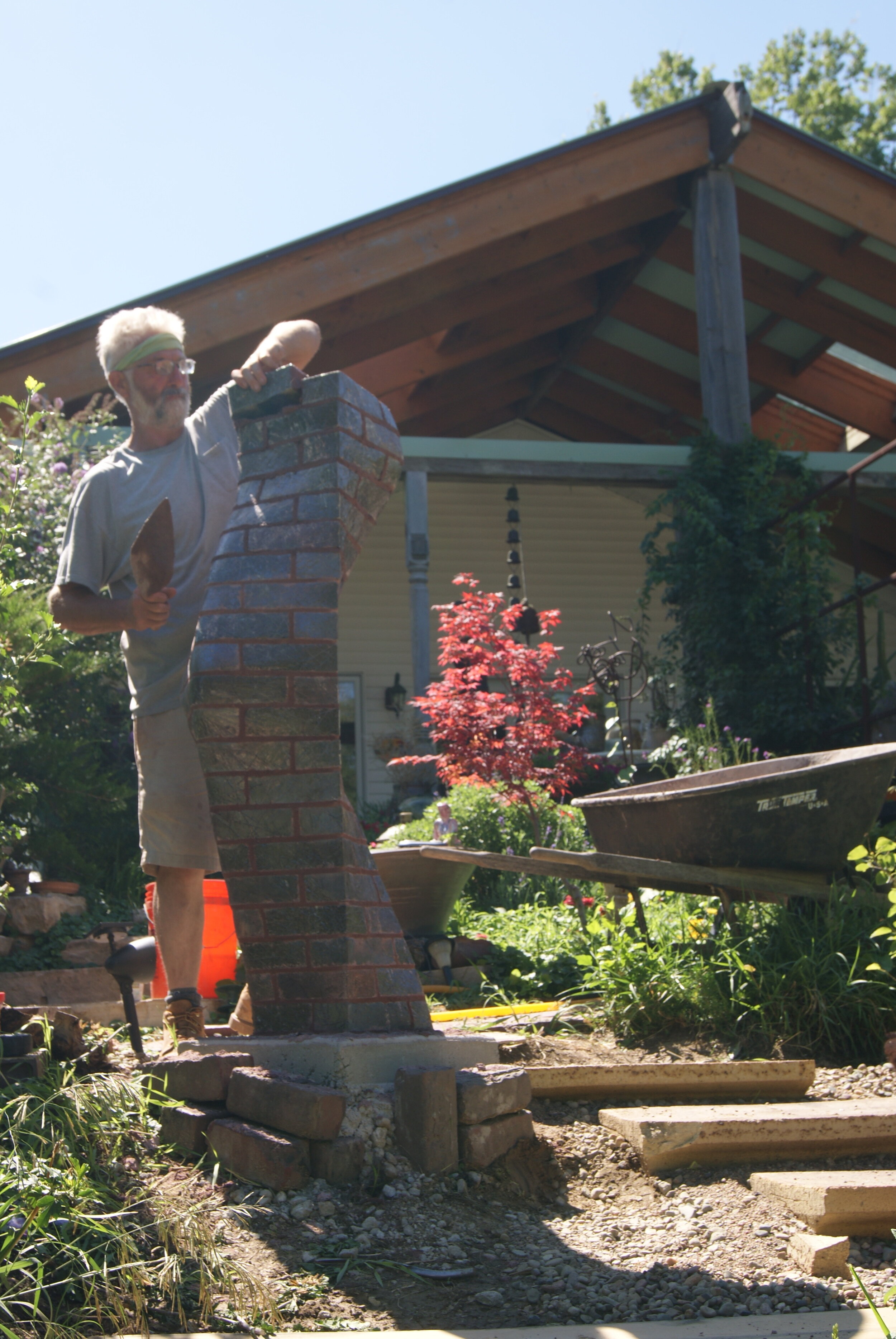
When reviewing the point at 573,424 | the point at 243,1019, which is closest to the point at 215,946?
the point at 243,1019

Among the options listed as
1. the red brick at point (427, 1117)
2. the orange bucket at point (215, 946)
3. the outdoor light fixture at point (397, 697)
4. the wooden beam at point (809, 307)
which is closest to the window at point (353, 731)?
the outdoor light fixture at point (397, 697)

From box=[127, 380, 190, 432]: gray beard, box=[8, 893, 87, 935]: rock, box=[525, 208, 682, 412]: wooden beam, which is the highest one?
box=[525, 208, 682, 412]: wooden beam

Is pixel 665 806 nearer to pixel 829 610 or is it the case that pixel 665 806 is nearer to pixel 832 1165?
pixel 832 1165

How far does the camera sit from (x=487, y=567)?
534 inches

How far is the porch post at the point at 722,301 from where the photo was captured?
9383 millimetres

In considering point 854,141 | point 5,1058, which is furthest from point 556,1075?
point 854,141

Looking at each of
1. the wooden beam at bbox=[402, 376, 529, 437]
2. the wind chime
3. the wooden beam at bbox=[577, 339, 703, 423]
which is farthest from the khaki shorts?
the wooden beam at bbox=[577, 339, 703, 423]

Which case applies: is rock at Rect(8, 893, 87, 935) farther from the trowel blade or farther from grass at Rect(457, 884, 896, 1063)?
the trowel blade

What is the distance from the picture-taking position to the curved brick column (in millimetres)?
2469

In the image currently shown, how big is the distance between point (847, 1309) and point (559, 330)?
1228 cm

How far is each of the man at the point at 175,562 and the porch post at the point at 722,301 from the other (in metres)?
7.24

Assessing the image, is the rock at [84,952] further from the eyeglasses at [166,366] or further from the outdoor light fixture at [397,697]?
the outdoor light fixture at [397,697]

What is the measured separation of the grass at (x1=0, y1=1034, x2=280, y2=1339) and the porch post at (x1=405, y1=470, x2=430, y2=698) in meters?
7.65

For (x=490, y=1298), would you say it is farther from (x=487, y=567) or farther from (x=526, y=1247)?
(x=487, y=567)
